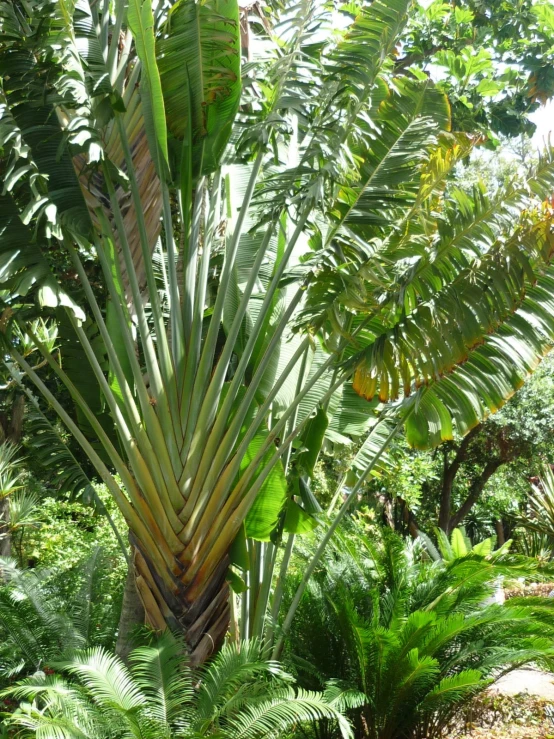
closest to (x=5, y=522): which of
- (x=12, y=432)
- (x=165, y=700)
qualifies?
(x=12, y=432)

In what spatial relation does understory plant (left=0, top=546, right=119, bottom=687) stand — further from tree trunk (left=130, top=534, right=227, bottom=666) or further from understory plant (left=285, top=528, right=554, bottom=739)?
understory plant (left=285, top=528, right=554, bottom=739)

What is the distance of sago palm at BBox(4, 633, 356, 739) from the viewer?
4.37 m

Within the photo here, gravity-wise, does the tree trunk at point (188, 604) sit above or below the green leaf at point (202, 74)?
below

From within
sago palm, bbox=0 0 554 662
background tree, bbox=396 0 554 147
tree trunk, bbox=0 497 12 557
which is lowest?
tree trunk, bbox=0 497 12 557

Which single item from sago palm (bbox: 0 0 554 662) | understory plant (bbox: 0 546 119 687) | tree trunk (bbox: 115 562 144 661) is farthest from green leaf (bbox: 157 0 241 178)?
understory plant (bbox: 0 546 119 687)

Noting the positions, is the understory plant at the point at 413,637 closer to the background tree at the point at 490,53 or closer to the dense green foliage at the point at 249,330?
the dense green foliage at the point at 249,330

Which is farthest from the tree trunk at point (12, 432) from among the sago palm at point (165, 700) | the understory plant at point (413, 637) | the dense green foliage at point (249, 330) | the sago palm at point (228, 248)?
the sago palm at point (165, 700)

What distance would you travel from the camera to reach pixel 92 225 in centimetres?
534

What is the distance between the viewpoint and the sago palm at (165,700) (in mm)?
4367

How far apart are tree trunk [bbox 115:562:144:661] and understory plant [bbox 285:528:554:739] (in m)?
1.38

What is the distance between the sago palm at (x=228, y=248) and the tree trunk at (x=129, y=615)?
595 mm

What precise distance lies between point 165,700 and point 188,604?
732 mm

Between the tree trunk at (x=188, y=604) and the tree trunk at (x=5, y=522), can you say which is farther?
the tree trunk at (x=5, y=522)

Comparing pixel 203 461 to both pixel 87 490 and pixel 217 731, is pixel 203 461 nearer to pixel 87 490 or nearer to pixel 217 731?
pixel 217 731
